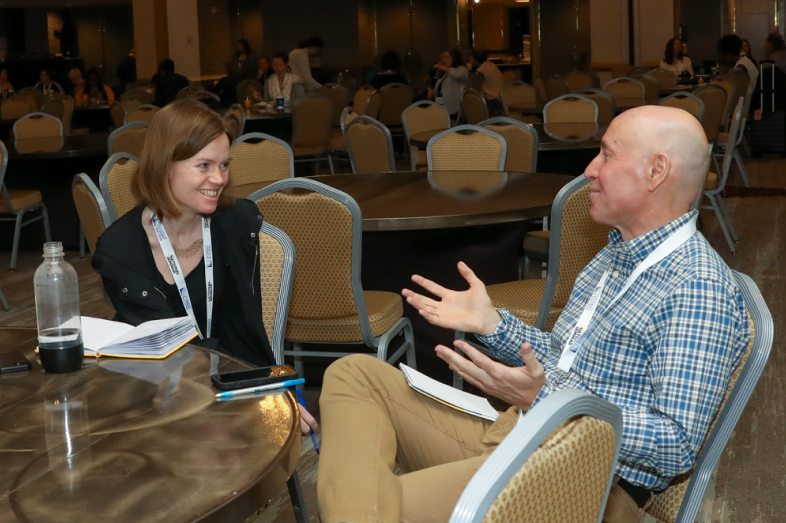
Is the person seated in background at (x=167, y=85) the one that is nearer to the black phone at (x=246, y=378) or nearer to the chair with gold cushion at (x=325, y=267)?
the chair with gold cushion at (x=325, y=267)

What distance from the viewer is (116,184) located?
3521 millimetres

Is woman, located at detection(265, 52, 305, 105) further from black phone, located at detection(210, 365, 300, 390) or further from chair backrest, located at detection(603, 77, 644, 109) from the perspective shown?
black phone, located at detection(210, 365, 300, 390)

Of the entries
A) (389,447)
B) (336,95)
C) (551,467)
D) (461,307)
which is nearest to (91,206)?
(461,307)

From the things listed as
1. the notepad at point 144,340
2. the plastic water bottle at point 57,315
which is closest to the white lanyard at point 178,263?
the notepad at point 144,340

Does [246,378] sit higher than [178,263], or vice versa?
[178,263]

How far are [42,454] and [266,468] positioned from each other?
1.13 ft

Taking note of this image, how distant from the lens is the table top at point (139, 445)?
1.13 meters

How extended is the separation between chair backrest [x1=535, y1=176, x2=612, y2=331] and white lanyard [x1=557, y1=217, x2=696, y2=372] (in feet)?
3.30

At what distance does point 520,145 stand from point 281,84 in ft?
19.1

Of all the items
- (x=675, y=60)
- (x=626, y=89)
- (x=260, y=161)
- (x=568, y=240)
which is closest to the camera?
(x=568, y=240)

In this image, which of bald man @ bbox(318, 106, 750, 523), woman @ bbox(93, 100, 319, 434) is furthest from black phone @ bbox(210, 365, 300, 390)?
woman @ bbox(93, 100, 319, 434)

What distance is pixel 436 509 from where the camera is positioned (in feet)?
4.75

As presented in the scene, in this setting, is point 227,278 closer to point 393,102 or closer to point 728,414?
point 728,414

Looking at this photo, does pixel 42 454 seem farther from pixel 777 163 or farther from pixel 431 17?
pixel 431 17
